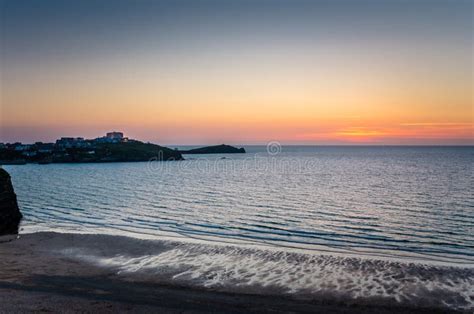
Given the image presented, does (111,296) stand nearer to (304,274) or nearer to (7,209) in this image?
(304,274)

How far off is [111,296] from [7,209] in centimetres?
2414

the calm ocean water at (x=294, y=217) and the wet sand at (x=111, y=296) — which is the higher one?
the wet sand at (x=111, y=296)

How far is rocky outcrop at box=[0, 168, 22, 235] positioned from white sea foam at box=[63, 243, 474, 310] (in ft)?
37.9

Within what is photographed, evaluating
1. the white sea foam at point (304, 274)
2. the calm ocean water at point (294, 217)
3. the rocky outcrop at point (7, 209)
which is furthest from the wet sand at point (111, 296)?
the rocky outcrop at point (7, 209)

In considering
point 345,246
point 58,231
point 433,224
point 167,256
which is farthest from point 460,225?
point 58,231

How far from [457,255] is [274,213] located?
791 inches

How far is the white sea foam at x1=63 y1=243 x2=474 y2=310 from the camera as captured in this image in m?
17.1

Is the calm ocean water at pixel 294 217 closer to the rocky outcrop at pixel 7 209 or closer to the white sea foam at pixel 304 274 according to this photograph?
the rocky outcrop at pixel 7 209

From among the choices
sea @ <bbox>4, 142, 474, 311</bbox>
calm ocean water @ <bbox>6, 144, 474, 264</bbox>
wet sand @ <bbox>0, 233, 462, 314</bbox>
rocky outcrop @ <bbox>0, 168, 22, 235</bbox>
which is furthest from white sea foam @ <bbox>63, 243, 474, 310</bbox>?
rocky outcrop @ <bbox>0, 168, 22, 235</bbox>

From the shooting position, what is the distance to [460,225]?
3400 cm

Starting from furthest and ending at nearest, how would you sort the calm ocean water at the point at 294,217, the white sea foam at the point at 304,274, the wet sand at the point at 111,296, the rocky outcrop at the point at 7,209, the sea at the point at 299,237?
1. the rocky outcrop at the point at 7,209
2. the calm ocean water at the point at 294,217
3. the sea at the point at 299,237
4. the white sea foam at the point at 304,274
5. the wet sand at the point at 111,296

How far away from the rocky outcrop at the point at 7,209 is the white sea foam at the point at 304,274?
454 inches

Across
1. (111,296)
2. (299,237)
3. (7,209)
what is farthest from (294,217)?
(7,209)

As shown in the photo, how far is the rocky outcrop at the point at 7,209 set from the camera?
3322 cm
